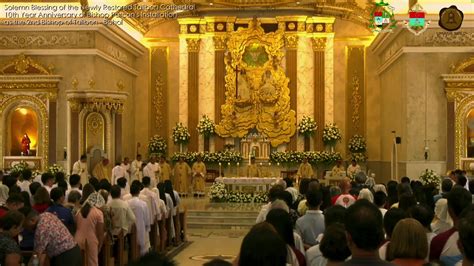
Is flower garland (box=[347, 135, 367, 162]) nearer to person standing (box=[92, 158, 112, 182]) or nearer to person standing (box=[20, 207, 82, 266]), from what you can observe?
person standing (box=[92, 158, 112, 182])

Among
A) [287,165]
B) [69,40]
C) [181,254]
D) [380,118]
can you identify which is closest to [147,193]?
[181,254]

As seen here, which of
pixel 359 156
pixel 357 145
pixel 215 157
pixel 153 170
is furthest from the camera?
pixel 357 145

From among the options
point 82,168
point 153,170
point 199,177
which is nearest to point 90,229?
point 82,168

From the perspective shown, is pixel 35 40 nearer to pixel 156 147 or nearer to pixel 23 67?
pixel 23 67

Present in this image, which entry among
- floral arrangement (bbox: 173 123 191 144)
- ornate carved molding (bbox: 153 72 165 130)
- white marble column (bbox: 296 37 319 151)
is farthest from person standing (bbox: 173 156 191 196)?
white marble column (bbox: 296 37 319 151)

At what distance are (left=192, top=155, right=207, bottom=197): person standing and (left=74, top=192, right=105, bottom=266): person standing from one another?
773 inches

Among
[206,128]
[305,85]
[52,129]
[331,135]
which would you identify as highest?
[305,85]

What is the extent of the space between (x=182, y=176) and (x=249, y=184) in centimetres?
454

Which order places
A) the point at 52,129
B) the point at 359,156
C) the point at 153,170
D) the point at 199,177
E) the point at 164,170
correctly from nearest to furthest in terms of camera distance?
the point at 52,129
the point at 153,170
the point at 164,170
the point at 199,177
the point at 359,156

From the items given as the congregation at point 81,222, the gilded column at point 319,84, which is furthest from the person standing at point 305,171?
the congregation at point 81,222

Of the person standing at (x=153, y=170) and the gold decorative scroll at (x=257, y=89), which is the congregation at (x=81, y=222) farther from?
the gold decorative scroll at (x=257, y=89)

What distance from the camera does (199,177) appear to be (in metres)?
31.3

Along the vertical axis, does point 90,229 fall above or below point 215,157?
below

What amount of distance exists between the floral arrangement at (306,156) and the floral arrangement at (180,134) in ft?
12.0
